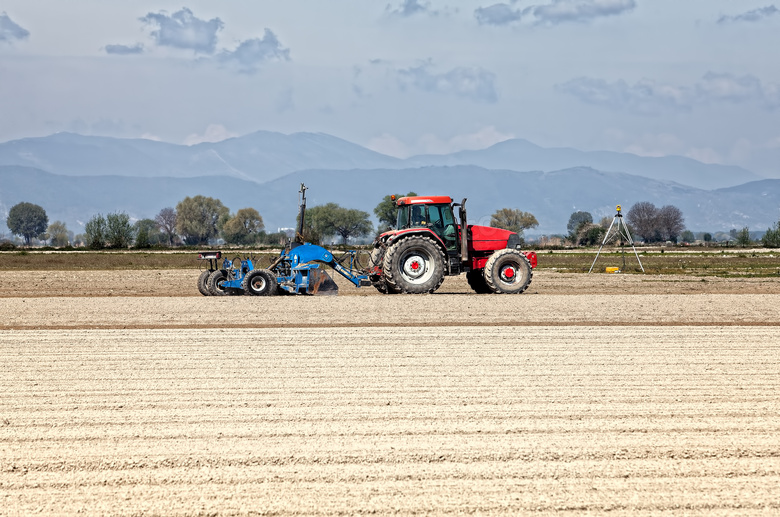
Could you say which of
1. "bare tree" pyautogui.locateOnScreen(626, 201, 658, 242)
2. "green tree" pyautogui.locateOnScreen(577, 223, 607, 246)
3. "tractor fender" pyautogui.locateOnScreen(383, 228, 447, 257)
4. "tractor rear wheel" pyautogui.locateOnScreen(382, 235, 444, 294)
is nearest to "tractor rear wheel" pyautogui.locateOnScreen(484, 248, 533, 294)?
"tractor fender" pyautogui.locateOnScreen(383, 228, 447, 257)

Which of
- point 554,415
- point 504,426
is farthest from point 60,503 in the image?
point 554,415

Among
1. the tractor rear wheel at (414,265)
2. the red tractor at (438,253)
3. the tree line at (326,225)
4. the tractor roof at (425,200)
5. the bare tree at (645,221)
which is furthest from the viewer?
the bare tree at (645,221)

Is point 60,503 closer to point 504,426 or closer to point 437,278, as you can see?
point 504,426

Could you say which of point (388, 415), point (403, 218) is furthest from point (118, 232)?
point (388, 415)

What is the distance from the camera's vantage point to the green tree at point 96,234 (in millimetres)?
78500

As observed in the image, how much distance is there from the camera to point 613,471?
6.91m

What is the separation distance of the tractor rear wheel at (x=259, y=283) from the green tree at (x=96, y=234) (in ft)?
199

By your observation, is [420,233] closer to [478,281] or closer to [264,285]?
[478,281]

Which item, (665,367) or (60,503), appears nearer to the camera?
Answer: (60,503)

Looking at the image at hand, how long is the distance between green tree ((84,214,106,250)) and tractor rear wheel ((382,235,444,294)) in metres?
62.5

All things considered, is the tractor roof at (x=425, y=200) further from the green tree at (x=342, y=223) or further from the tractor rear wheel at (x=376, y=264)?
the green tree at (x=342, y=223)

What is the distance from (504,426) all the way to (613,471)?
58.7 inches

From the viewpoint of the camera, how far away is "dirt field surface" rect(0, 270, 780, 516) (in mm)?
6414

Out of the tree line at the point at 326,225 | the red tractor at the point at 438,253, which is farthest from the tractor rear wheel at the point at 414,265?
the tree line at the point at 326,225
